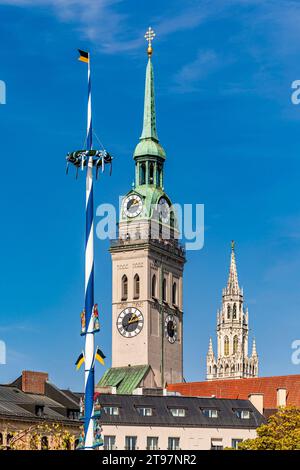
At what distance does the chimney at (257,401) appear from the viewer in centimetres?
14300

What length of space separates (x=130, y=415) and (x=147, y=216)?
154ft

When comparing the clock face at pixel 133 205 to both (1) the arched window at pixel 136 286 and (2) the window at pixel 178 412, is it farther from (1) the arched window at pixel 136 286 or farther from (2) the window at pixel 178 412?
(2) the window at pixel 178 412

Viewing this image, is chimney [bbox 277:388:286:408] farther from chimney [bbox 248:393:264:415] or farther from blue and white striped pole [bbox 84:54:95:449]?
blue and white striped pole [bbox 84:54:95:449]

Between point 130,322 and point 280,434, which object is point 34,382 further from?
point 130,322

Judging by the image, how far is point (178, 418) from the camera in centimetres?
13250

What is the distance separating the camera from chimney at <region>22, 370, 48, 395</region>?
129625 mm

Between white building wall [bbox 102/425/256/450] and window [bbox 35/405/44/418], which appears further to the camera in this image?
white building wall [bbox 102/425/256/450]

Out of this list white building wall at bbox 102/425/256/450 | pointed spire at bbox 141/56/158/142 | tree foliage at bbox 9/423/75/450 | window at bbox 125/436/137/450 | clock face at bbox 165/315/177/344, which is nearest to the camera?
tree foliage at bbox 9/423/75/450

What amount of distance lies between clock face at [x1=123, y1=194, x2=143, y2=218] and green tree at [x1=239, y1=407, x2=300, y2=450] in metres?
60.2

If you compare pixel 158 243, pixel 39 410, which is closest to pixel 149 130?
pixel 158 243

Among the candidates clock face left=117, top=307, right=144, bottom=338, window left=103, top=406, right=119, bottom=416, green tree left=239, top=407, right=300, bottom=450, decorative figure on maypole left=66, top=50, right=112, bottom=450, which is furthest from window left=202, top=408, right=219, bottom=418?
decorative figure on maypole left=66, top=50, right=112, bottom=450

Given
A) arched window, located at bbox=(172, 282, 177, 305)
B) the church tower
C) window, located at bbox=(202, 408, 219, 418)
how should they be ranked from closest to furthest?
window, located at bbox=(202, 408, 219, 418) → the church tower → arched window, located at bbox=(172, 282, 177, 305)
